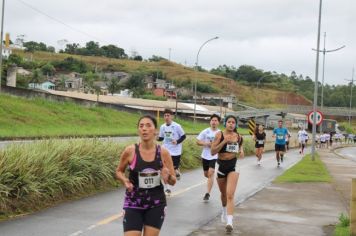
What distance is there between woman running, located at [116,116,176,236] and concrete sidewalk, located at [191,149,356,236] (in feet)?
9.45

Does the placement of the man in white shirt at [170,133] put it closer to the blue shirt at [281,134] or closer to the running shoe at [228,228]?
the running shoe at [228,228]

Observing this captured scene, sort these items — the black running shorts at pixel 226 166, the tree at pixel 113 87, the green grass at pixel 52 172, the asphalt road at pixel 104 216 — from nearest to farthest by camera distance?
the asphalt road at pixel 104 216 < the black running shorts at pixel 226 166 < the green grass at pixel 52 172 < the tree at pixel 113 87

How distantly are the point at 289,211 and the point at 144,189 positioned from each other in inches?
235

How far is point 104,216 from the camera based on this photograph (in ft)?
31.0

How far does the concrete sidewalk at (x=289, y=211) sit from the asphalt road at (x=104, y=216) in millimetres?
399

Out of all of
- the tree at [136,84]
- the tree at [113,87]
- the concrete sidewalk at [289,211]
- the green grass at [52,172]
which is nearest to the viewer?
the concrete sidewalk at [289,211]

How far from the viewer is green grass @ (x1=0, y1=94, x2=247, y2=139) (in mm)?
34359

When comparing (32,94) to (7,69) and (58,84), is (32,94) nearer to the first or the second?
(7,69)

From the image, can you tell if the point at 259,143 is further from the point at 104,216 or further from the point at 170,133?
the point at 104,216

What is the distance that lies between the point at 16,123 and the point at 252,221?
28058 mm

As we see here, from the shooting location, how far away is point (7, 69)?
71.4 meters

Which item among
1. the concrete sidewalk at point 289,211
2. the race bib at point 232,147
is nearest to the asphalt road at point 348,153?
the concrete sidewalk at point 289,211

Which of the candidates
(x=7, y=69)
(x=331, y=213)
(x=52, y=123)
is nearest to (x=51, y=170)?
(x=331, y=213)

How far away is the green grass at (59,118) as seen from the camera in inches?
1353
